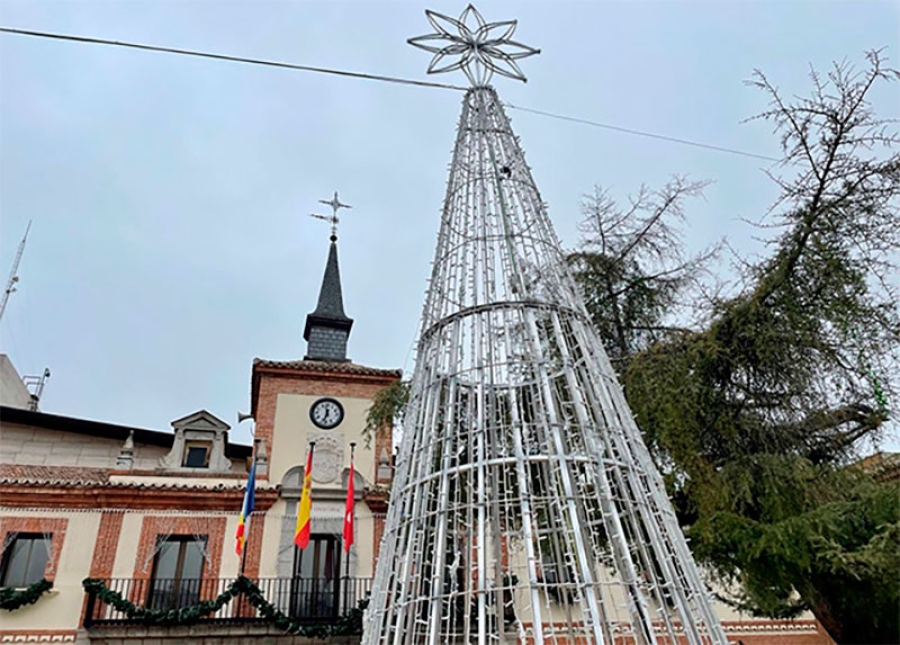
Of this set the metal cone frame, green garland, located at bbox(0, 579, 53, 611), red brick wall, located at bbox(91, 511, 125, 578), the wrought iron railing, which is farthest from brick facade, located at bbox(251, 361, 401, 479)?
the metal cone frame

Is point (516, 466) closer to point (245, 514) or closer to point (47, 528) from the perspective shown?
point (245, 514)

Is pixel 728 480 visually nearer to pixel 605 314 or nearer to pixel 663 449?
pixel 663 449

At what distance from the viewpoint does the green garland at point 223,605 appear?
9.73 metres

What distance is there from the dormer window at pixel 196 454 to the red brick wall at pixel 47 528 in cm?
229

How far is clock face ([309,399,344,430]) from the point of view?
1288cm

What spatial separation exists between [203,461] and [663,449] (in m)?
9.45

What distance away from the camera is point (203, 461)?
1232cm

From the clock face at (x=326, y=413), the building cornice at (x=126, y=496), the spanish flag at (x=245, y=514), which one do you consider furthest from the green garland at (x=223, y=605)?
the clock face at (x=326, y=413)

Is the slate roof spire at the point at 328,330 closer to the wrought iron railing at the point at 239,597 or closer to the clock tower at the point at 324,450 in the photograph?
the clock tower at the point at 324,450

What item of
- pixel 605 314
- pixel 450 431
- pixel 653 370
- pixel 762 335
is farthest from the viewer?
pixel 605 314

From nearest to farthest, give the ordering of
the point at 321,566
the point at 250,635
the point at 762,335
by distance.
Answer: the point at 762,335 < the point at 250,635 < the point at 321,566

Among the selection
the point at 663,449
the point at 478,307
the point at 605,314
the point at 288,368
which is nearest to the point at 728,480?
the point at 663,449

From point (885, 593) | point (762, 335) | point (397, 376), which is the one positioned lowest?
point (885, 593)

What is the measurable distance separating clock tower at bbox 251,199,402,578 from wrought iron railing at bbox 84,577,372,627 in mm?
316
